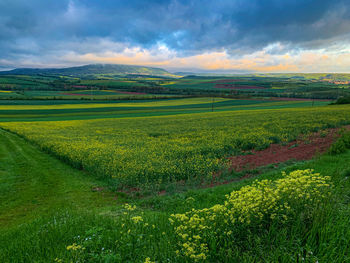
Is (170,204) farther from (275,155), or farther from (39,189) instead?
(275,155)

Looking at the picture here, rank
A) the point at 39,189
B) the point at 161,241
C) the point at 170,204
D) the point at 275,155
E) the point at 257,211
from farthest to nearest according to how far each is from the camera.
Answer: the point at 275,155 → the point at 39,189 → the point at 170,204 → the point at 161,241 → the point at 257,211

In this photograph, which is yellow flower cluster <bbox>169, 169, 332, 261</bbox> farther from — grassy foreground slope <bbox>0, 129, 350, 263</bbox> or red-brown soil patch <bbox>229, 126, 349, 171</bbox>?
red-brown soil patch <bbox>229, 126, 349, 171</bbox>

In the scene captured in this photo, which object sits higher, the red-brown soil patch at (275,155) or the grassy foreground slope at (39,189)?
the red-brown soil patch at (275,155)

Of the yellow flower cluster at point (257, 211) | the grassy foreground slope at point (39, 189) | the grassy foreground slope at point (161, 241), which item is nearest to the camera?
the grassy foreground slope at point (161, 241)

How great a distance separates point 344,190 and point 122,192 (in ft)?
32.9

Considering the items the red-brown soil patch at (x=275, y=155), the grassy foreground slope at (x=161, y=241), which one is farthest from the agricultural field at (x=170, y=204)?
the red-brown soil patch at (x=275, y=155)

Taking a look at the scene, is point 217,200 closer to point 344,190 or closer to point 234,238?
point 344,190

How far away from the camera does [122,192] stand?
1208cm

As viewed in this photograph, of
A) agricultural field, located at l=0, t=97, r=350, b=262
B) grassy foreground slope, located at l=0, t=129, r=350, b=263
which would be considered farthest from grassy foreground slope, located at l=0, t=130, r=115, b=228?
grassy foreground slope, located at l=0, t=129, r=350, b=263

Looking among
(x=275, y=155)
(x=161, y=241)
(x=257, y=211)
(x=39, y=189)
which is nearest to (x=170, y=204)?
(x=161, y=241)

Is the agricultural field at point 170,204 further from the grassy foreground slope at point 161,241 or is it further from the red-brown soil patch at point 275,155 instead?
the red-brown soil patch at point 275,155

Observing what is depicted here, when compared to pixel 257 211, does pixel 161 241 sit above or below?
below

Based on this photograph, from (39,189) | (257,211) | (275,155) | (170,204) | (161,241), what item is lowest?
(39,189)

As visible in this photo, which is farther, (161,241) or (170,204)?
(170,204)
